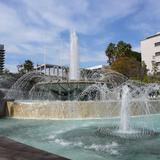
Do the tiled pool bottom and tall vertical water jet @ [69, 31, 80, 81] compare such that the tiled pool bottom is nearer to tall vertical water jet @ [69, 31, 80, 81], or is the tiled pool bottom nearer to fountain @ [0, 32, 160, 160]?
fountain @ [0, 32, 160, 160]

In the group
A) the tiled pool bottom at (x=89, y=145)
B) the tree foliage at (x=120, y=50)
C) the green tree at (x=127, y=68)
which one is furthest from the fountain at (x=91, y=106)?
the tree foliage at (x=120, y=50)

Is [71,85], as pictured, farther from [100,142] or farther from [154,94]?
[154,94]

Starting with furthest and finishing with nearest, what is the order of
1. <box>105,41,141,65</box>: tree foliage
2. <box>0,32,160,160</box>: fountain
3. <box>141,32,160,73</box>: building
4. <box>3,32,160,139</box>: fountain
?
<box>141,32,160,73</box>: building < <box>105,41,141,65</box>: tree foliage < <box>3,32,160,139</box>: fountain < <box>0,32,160,160</box>: fountain

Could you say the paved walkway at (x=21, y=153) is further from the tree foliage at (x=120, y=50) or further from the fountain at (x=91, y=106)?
the tree foliage at (x=120, y=50)

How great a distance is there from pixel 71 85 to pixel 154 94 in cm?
1577

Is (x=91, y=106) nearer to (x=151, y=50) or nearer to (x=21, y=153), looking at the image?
(x=21, y=153)

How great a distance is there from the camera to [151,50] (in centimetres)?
7594

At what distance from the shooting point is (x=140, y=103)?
16.6 meters

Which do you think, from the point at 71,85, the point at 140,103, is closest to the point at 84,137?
the point at 140,103

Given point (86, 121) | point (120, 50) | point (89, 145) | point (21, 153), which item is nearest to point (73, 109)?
point (86, 121)

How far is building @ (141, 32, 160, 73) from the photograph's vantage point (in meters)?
74.5

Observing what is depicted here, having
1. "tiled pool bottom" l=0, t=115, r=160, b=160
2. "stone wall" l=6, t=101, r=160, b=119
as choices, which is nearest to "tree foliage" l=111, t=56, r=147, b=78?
"stone wall" l=6, t=101, r=160, b=119

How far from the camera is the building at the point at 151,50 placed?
74.5 metres

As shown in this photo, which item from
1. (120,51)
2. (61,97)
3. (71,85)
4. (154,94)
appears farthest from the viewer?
(120,51)
